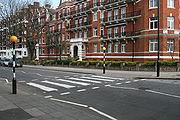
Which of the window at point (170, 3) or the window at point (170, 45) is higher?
the window at point (170, 3)

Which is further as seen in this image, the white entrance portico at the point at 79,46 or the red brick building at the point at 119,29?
the white entrance portico at the point at 79,46

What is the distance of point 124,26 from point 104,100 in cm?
2662

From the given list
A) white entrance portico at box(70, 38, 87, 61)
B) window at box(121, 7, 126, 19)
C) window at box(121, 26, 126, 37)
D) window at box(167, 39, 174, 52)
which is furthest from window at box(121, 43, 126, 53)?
white entrance portico at box(70, 38, 87, 61)

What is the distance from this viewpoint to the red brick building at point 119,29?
2627 cm

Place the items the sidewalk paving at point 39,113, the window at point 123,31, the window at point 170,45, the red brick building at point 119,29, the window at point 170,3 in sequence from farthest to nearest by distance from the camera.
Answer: the window at point 123,31 → the window at point 170,3 → the red brick building at point 119,29 → the window at point 170,45 → the sidewalk paving at point 39,113

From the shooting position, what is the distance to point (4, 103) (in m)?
6.76

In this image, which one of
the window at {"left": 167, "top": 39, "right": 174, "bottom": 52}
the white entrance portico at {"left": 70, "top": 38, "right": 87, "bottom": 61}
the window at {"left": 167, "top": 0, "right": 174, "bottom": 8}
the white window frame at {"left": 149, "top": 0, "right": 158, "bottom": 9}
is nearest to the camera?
the window at {"left": 167, "top": 39, "right": 174, "bottom": 52}

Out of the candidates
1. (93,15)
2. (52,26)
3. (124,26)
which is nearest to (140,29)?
(124,26)

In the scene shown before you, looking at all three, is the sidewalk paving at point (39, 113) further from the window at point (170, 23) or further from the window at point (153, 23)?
the window at point (170, 23)

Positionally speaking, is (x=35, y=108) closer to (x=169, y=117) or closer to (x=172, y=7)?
(x=169, y=117)

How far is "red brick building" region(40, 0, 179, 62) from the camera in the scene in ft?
86.2

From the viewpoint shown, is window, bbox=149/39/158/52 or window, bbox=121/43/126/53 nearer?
window, bbox=149/39/158/52

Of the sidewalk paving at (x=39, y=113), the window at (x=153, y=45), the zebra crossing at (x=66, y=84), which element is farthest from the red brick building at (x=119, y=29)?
the sidewalk paving at (x=39, y=113)

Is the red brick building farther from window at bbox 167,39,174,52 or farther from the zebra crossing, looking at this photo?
the zebra crossing
